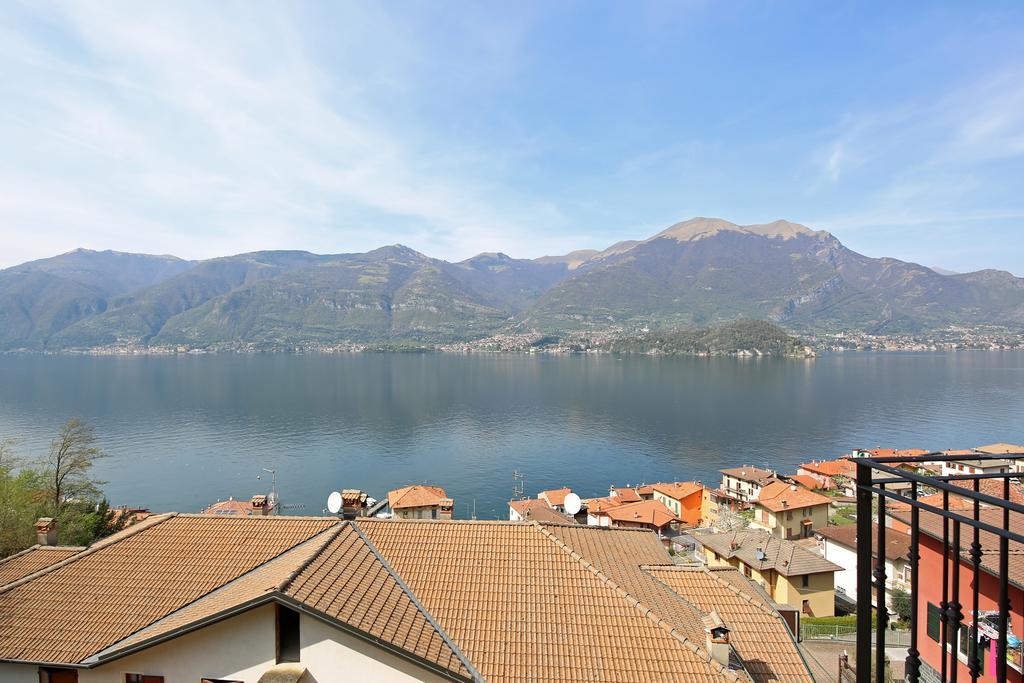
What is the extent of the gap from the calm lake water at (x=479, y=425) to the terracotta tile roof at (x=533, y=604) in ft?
128

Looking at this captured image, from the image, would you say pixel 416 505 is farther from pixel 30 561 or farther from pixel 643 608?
pixel 643 608

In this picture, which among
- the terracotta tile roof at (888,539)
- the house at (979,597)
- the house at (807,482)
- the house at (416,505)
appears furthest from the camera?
the house at (807,482)

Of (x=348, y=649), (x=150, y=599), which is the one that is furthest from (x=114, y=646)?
(x=348, y=649)

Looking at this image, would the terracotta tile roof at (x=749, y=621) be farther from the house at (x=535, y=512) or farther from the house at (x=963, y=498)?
the house at (x=535, y=512)

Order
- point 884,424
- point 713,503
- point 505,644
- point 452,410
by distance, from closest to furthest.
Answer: point 505,644
point 713,503
point 884,424
point 452,410

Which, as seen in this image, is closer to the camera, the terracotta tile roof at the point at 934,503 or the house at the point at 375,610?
the terracotta tile roof at the point at 934,503

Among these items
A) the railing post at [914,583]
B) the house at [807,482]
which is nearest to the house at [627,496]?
the house at [807,482]

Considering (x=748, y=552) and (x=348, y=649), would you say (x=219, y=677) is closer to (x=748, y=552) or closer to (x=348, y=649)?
(x=348, y=649)

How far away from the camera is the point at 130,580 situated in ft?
30.2

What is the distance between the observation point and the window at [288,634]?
7.23 metres

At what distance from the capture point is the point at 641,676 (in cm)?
721

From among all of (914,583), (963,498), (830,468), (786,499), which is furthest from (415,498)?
(914,583)

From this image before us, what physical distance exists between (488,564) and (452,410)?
9587 centimetres

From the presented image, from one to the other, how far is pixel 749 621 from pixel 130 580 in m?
10.0
